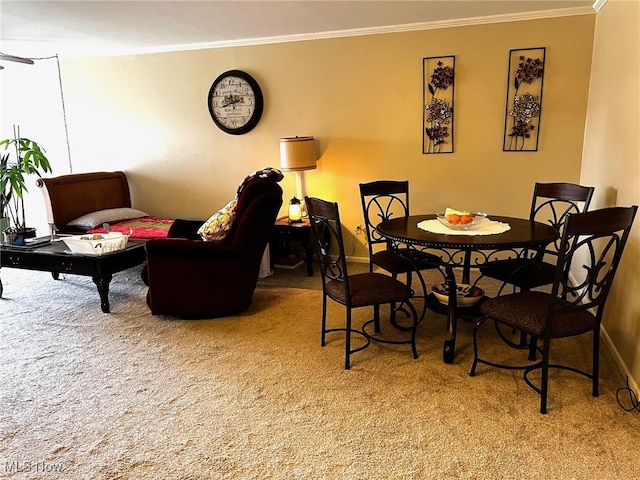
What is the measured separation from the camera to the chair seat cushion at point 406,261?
268cm

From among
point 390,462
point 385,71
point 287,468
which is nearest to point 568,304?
point 390,462

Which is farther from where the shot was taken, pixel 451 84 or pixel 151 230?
pixel 151 230

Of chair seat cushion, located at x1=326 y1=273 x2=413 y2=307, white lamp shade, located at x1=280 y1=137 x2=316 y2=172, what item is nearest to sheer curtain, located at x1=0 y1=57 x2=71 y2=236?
white lamp shade, located at x1=280 y1=137 x2=316 y2=172

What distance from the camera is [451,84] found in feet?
13.4

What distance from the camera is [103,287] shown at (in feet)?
11.3

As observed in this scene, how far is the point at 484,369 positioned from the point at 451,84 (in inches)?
104

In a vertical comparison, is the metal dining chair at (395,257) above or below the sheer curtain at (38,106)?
below

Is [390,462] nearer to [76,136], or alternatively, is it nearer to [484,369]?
[484,369]

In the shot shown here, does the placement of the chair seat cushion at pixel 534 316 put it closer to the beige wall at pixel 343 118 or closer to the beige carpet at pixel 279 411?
the beige carpet at pixel 279 411

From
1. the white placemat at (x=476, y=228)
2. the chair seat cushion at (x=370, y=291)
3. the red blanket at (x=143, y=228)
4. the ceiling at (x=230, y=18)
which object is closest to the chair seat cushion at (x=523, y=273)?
the white placemat at (x=476, y=228)

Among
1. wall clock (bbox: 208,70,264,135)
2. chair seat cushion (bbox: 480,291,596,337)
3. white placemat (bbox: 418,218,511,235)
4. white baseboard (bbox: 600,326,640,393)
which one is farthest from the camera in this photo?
Result: wall clock (bbox: 208,70,264,135)

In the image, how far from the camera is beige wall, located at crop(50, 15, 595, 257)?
154 inches

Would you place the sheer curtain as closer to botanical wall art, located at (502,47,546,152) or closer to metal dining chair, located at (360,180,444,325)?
metal dining chair, located at (360,180,444,325)

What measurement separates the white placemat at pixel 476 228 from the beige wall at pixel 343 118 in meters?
1.38
